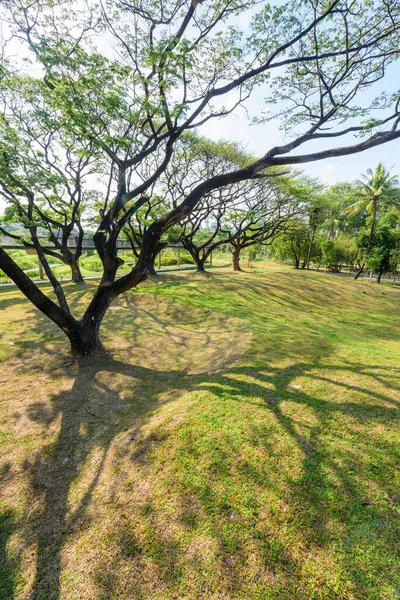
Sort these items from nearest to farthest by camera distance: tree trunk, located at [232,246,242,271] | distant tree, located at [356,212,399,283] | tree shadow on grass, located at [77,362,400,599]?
tree shadow on grass, located at [77,362,400,599] < tree trunk, located at [232,246,242,271] < distant tree, located at [356,212,399,283]

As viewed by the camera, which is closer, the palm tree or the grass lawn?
the grass lawn

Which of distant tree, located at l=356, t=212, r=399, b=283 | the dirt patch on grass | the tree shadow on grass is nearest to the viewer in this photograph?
the tree shadow on grass

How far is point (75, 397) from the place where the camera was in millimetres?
4387

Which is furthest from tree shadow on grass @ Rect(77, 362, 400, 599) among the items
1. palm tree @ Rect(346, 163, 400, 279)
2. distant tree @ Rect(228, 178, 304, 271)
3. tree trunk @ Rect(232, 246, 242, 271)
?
palm tree @ Rect(346, 163, 400, 279)

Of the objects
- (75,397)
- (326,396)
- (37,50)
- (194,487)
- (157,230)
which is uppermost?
(37,50)

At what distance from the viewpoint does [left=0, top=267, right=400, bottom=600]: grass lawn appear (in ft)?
5.66

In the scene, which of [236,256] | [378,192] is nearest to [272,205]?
[236,256]

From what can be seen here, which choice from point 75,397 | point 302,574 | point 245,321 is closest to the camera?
point 302,574

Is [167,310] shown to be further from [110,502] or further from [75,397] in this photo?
[110,502]

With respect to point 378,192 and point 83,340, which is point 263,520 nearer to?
point 83,340

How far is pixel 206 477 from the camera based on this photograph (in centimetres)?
240

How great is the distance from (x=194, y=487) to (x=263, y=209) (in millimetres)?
18311

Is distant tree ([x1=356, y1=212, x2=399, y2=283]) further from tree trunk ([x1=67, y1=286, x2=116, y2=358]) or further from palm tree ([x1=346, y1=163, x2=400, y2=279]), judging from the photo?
tree trunk ([x1=67, y1=286, x2=116, y2=358])

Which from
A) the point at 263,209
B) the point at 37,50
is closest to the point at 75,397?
the point at 37,50
